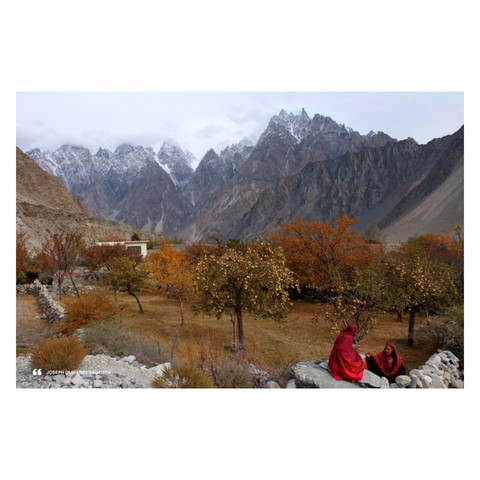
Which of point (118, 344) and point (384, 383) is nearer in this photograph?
point (384, 383)

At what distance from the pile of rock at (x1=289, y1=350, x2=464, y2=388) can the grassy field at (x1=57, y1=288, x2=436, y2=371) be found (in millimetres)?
1283

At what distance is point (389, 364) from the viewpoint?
5.47 m

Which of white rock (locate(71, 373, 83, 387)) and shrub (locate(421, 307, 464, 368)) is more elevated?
shrub (locate(421, 307, 464, 368))

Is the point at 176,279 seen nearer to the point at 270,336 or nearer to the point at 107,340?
the point at 270,336

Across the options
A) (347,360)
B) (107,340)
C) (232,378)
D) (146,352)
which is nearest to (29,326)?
(107,340)

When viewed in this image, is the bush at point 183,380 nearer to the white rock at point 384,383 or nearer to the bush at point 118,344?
the bush at point 118,344

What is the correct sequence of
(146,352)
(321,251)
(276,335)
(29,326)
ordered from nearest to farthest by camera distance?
(146,352), (29,326), (276,335), (321,251)

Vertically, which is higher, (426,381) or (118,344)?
(118,344)

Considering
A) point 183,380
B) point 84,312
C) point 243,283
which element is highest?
point 243,283

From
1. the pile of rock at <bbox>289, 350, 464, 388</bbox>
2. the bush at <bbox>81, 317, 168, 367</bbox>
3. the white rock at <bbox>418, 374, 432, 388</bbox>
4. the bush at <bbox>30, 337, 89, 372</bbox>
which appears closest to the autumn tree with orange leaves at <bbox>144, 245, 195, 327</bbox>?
the bush at <bbox>81, 317, 168, 367</bbox>

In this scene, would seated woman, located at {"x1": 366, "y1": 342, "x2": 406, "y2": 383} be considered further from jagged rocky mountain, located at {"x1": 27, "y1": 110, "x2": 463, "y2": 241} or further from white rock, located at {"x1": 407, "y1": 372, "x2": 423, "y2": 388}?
jagged rocky mountain, located at {"x1": 27, "y1": 110, "x2": 463, "y2": 241}

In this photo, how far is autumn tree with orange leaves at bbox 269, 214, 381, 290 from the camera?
1275 cm

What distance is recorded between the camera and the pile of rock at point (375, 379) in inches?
203

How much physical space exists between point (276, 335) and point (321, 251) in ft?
15.5
